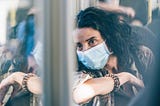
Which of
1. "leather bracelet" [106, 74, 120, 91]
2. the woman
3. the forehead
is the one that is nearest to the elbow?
the woman

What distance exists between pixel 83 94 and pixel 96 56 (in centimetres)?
18

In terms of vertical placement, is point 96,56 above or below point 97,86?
above

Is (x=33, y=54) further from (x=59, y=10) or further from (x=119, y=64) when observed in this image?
(x=119, y=64)

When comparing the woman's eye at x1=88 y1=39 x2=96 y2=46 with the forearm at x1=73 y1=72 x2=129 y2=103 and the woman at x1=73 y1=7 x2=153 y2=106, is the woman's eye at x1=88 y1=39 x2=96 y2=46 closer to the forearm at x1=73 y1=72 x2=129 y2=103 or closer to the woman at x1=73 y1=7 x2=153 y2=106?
the woman at x1=73 y1=7 x2=153 y2=106

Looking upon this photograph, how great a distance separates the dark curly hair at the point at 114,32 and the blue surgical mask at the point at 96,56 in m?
0.02

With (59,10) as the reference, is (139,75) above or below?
below

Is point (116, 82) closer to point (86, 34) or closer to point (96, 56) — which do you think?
point (96, 56)

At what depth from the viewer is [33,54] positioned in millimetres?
1738

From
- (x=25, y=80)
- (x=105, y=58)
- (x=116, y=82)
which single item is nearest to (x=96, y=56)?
(x=105, y=58)

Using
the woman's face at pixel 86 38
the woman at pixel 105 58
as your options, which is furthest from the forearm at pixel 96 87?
the woman's face at pixel 86 38

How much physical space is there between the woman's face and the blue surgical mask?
18 mm

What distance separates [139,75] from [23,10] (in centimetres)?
62

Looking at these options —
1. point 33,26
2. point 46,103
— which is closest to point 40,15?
point 33,26

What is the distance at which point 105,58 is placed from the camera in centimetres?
170
